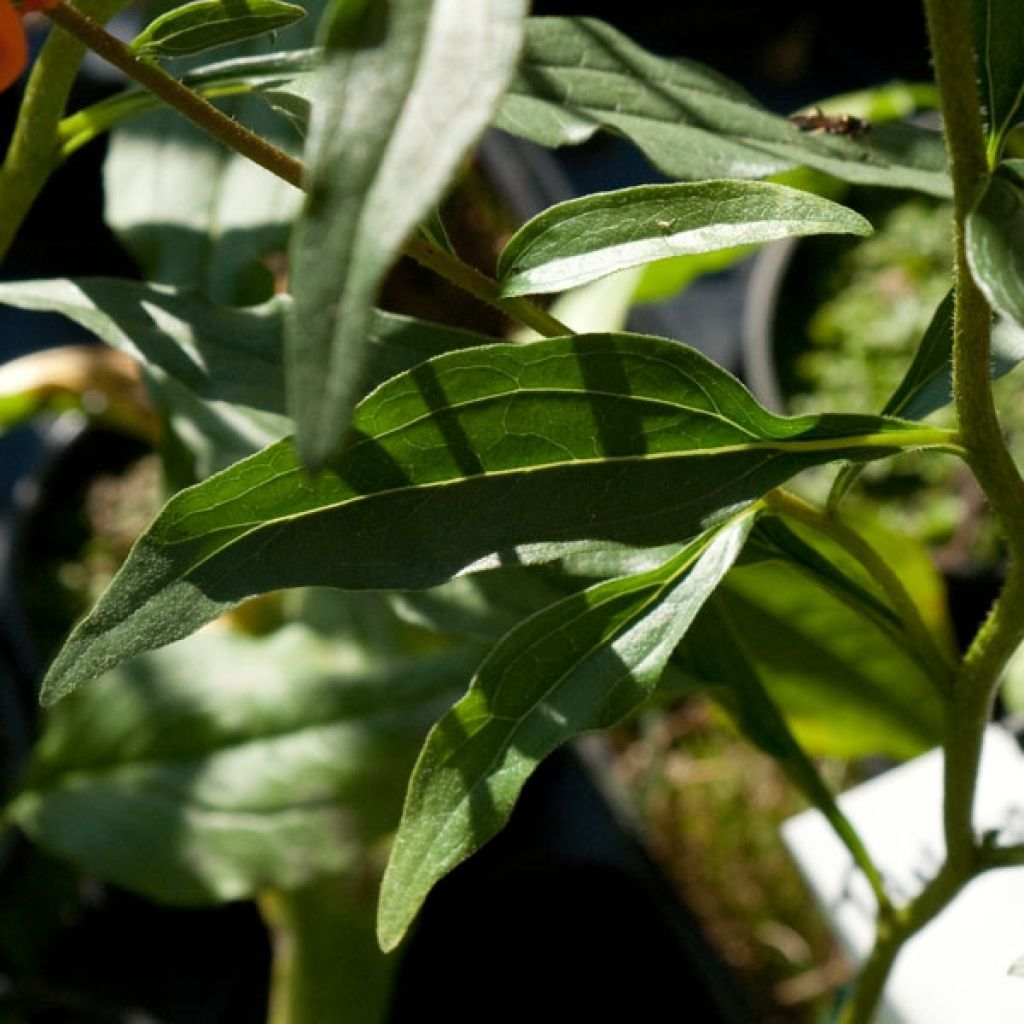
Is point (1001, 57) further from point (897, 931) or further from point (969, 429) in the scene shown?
point (897, 931)

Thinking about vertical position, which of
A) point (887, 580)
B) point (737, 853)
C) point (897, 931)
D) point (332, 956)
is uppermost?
point (887, 580)

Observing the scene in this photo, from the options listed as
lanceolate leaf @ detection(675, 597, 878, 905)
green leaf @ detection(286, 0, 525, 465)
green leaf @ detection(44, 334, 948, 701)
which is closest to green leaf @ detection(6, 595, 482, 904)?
lanceolate leaf @ detection(675, 597, 878, 905)

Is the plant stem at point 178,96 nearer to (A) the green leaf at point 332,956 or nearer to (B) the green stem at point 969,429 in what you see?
(B) the green stem at point 969,429

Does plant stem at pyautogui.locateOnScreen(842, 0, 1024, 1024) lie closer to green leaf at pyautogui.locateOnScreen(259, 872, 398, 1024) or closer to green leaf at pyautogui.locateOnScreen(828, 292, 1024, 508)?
green leaf at pyautogui.locateOnScreen(828, 292, 1024, 508)

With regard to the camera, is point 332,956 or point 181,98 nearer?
point 181,98

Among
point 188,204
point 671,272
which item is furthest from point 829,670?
point 188,204

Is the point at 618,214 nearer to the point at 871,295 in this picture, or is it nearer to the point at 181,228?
the point at 181,228

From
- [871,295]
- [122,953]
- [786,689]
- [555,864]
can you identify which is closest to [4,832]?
[122,953]
